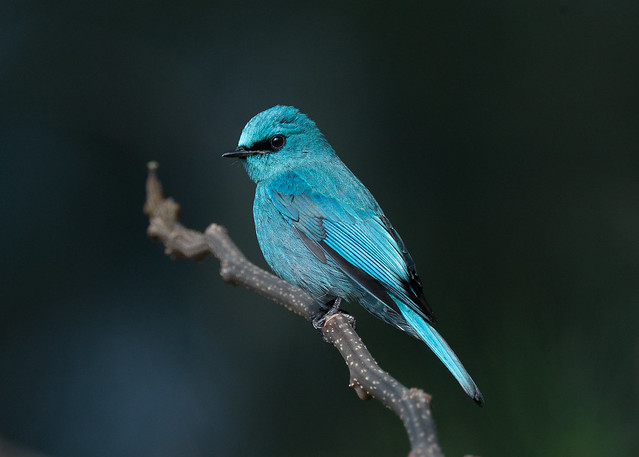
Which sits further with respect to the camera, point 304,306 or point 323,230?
point 323,230

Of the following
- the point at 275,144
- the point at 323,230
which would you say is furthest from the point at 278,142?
the point at 323,230

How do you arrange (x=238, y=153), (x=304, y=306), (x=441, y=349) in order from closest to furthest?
(x=441, y=349) < (x=304, y=306) < (x=238, y=153)

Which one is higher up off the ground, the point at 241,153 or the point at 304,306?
the point at 241,153

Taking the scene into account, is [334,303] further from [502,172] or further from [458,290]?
[502,172]

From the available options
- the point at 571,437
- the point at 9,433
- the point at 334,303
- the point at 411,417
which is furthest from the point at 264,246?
the point at 9,433

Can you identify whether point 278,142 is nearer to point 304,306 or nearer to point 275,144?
point 275,144

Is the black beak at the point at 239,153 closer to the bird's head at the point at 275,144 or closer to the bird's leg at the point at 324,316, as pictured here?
the bird's head at the point at 275,144
